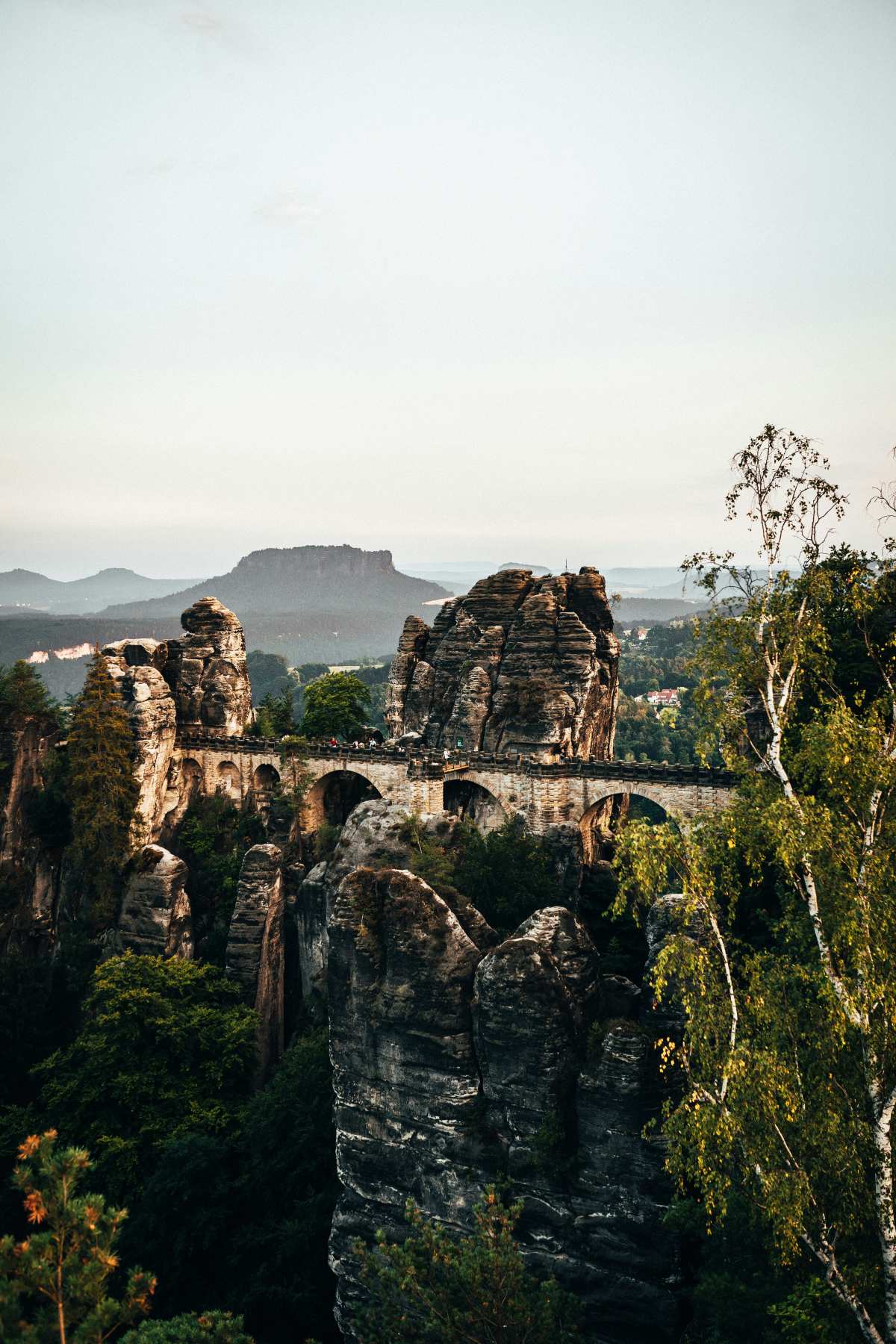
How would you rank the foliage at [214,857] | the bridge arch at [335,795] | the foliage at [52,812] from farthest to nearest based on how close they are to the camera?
the bridge arch at [335,795], the foliage at [52,812], the foliage at [214,857]

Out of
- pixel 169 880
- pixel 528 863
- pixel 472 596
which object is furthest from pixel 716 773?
pixel 169 880

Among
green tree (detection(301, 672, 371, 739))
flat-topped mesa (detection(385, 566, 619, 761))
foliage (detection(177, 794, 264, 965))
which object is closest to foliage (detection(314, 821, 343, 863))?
foliage (detection(177, 794, 264, 965))

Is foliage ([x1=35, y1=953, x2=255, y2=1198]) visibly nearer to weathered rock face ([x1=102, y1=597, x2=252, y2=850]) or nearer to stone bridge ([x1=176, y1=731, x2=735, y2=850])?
weathered rock face ([x1=102, y1=597, x2=252, y2=850])

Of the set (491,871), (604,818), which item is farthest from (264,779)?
(491,871)

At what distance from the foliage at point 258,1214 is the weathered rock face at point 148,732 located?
14717 millimetres

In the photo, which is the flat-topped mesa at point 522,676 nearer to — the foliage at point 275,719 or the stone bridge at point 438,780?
the stone bridge at point 438,780

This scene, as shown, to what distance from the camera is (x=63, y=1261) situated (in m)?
11.8

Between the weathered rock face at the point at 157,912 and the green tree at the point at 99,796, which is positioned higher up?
the green tree at the point at 99,796

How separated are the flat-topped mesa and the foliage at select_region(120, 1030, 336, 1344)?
1676cm

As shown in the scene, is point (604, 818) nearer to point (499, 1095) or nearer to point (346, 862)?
point (346, 862)

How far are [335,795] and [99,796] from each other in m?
11.5

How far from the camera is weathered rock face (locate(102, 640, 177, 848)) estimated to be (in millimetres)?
39531

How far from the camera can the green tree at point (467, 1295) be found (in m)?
14.7

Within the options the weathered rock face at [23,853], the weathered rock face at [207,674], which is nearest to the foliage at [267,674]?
the weathered rock face at [207,674]
